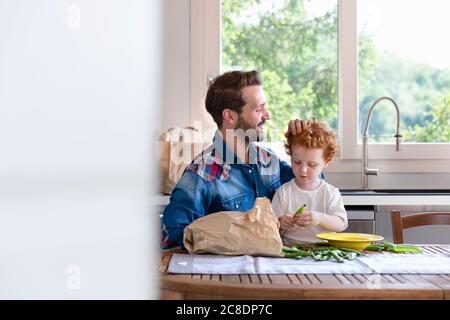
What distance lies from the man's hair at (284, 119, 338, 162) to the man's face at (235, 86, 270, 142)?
5.7 inches

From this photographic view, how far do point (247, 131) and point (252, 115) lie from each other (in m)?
0.06

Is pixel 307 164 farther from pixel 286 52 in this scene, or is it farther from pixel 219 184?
pixel 286 52

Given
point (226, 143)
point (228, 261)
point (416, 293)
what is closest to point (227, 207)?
point (226, 143)

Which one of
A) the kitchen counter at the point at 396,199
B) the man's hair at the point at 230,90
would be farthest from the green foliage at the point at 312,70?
the man's hair at the point at 230,90

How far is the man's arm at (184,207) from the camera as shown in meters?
1.67

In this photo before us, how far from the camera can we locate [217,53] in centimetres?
325

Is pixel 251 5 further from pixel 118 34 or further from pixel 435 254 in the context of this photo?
pixel 118 34

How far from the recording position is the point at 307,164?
1827 mm

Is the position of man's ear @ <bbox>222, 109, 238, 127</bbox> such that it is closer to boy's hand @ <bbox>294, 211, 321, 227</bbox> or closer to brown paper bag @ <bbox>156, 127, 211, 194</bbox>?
boy's hand @ <bbox>294, 211, 321, 227</bbox>

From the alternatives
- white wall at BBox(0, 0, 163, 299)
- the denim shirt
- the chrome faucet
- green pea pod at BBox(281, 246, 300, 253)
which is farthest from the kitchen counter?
white wall at BBox(0, 0, 163, 299)

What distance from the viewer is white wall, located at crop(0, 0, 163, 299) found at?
0.13 m

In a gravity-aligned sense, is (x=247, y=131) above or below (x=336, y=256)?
above

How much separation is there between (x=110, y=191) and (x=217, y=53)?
10.3 ft

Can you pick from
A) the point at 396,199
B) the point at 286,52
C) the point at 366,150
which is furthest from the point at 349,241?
the point at 286,52
